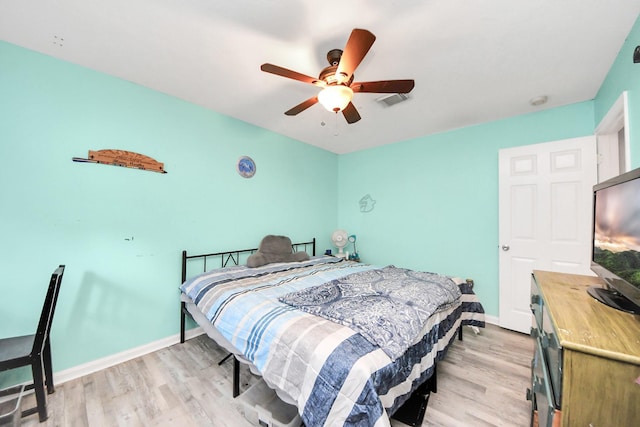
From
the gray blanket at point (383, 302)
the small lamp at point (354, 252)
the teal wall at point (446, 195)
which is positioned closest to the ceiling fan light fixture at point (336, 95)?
the gray blanket at point (383, 302)

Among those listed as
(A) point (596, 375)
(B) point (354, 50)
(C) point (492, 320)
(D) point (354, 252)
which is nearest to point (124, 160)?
(B) point (354, 50)

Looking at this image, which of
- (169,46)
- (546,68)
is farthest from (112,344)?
(546,68)

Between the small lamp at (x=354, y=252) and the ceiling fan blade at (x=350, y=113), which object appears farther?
the small lamp at (x=354, y=252)

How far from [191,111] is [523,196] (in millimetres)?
3930

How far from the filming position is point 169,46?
1817 mm


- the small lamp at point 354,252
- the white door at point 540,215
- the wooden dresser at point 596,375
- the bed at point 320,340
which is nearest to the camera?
the wooden dresser at point 596,375

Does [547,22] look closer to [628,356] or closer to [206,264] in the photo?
[628,356]

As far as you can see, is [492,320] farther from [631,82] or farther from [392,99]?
[392,99]

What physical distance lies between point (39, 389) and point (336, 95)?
2.73 metres

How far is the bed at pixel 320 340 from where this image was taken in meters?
1.09

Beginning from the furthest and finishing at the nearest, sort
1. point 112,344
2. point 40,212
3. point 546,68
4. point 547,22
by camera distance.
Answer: point 112,344 → point 546,68 → point 40,212 → point 547,22

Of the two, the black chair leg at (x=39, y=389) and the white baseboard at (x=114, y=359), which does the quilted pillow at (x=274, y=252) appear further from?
the black chair leg at (x=39, y=389)

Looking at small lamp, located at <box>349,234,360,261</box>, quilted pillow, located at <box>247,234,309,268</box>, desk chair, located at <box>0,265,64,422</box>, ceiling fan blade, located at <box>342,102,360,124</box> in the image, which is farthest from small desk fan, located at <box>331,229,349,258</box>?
desk chair, located at <box>0,265,64,422</box>

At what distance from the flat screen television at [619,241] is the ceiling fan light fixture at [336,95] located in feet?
4.72
